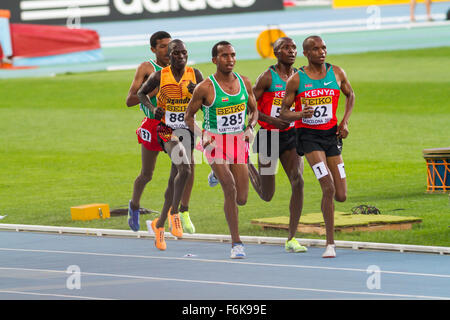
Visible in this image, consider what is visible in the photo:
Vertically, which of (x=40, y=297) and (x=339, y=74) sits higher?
(x=339, y=74)

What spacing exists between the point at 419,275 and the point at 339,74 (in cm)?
252

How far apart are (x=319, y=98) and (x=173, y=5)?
36.1 metres

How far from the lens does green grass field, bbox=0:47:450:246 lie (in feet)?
49.5

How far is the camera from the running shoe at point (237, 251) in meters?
11.4

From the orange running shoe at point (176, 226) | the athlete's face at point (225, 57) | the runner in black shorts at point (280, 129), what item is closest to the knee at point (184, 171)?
the orange running shoe at point (176, 226)

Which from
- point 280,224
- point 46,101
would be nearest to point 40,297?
point 280,224

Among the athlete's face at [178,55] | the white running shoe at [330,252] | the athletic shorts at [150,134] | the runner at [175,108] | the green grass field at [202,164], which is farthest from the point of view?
the green grass field at [202,164]

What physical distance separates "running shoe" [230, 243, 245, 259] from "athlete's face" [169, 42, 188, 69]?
83.2 inches

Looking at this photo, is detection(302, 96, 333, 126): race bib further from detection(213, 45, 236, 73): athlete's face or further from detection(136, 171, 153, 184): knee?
detection(136, 171, 153, 184): knee

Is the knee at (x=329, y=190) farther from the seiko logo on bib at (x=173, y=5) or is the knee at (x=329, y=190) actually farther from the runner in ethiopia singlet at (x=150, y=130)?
the seiko logo on bib at (x=173, y=5)

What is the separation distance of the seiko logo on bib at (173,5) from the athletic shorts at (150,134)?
33367 mm
